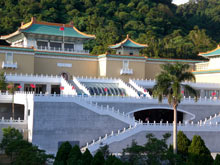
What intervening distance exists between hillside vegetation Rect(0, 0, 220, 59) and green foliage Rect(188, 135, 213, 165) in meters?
47.6

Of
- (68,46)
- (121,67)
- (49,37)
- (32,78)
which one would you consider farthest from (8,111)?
(121,67)

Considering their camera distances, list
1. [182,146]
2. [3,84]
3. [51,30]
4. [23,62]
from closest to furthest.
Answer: [182,146] < [3,84] < [23,62] < [51,30]

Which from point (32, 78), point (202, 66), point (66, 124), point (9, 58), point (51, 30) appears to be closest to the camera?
point (66, 124)

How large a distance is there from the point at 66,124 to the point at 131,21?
246ft

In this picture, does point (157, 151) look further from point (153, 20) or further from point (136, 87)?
→ point (153, 20)

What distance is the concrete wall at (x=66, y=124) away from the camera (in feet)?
120

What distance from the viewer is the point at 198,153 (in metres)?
30.5

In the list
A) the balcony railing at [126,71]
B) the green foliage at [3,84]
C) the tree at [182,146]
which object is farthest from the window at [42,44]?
the tree at [182,146]

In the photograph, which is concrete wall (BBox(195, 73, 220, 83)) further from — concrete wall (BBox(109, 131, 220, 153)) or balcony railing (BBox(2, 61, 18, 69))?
balcony railing (BBox(2, 61, 18, 69))

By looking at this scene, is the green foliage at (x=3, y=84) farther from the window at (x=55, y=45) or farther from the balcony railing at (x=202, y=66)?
the balcony railing at (x=202, y=66)

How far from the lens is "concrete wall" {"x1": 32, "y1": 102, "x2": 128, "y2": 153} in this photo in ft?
120

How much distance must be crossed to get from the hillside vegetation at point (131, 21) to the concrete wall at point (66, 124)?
40860 millimetres

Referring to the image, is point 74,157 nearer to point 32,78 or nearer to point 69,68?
point 32,78

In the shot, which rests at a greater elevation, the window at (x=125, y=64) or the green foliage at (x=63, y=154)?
the window at (x=125, y=64)
